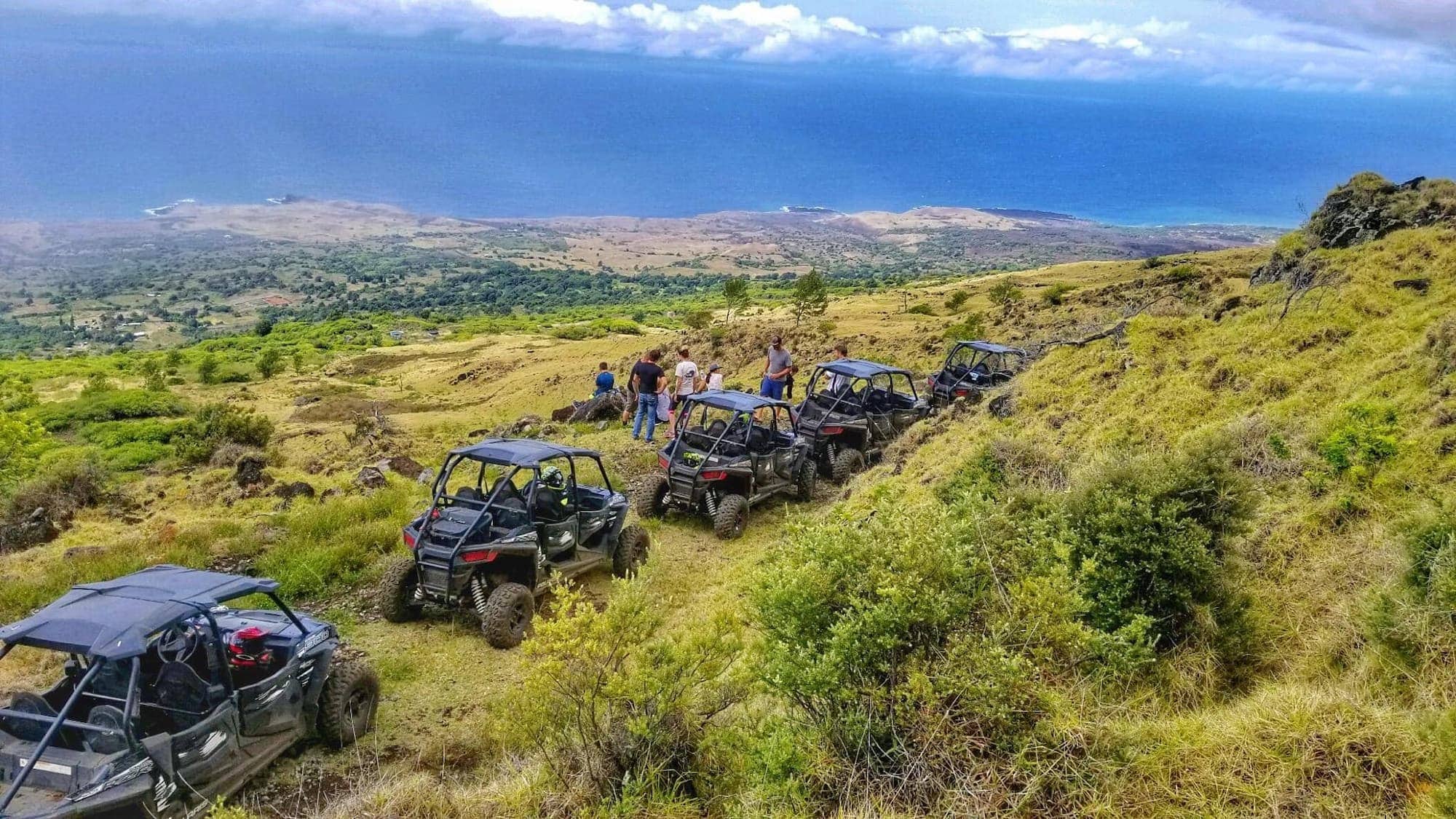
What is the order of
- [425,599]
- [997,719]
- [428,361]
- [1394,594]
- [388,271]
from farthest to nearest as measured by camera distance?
[388,271], [428,361], [425,599], [1394,594], [997,719]

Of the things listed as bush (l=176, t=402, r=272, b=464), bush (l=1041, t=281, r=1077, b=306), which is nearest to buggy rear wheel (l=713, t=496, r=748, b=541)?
bush (l=176, t=402, r=272, b=464)

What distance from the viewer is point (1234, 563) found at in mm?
6195

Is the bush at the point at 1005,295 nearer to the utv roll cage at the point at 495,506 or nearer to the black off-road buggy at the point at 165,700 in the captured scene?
the utv roll cage at the point at 495,506

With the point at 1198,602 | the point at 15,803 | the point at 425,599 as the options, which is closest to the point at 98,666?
the point at 15,803

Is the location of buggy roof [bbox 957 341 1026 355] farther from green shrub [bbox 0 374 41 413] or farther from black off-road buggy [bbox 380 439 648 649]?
green shrub [bbox 0 374 41 413]

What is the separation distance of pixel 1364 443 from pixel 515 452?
8324 millimetres

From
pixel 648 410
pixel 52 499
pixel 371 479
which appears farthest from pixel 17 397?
pixel 648 410

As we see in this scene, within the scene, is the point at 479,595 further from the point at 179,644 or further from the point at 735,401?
the point at 735,401

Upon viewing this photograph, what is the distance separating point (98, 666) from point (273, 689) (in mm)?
1300

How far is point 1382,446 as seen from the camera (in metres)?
7.54

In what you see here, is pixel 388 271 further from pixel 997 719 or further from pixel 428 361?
pixel 997 719

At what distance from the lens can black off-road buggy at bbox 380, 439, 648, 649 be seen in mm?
8297

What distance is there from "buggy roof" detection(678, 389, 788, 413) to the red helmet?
656 cm

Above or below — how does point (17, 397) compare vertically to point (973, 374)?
below
